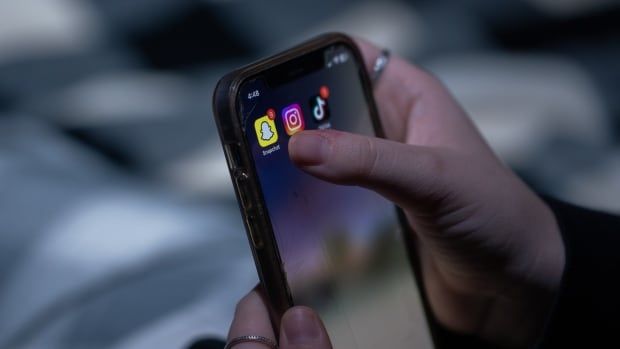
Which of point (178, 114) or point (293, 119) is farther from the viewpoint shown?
point (178, 114)

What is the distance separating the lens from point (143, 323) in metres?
0.75

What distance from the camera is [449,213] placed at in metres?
0.57

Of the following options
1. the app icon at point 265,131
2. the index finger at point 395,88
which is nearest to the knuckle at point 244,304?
the app icon at point 265,131

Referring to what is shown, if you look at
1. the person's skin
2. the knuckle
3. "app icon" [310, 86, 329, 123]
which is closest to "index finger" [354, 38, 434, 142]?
the person's skin

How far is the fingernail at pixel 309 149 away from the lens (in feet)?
1.52

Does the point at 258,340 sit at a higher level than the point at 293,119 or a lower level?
lower

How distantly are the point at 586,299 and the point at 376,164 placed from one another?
27 centimetres

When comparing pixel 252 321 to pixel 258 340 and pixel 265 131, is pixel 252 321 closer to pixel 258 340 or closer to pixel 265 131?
pixel 258 340

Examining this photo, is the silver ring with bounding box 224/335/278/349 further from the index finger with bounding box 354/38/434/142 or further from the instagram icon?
the index finger with bounding box 354/38/434/142

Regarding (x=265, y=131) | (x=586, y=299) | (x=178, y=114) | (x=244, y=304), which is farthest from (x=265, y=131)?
(x=178, y=114)

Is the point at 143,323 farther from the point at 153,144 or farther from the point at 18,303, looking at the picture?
the point at 153,144

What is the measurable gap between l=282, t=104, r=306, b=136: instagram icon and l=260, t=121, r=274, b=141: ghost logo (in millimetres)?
18

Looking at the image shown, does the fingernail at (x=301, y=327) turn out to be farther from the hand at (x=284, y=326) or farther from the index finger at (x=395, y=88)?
the index finger at (x=395, y=88)

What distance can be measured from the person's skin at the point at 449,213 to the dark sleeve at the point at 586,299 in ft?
0.04
